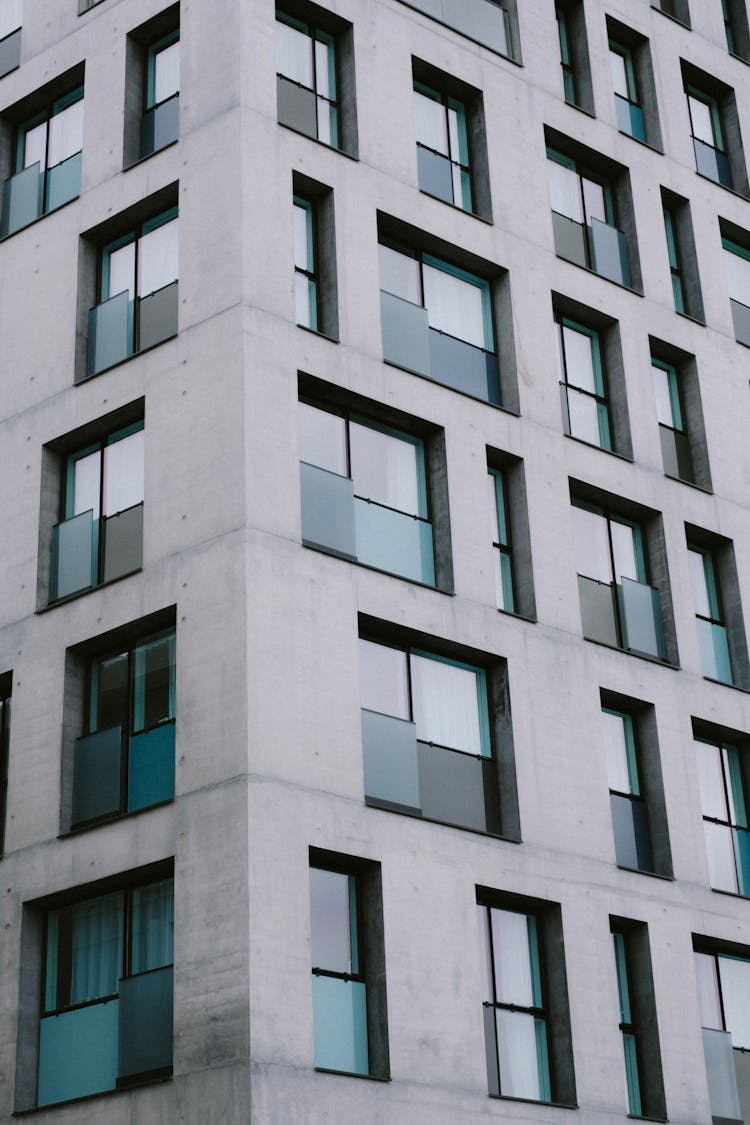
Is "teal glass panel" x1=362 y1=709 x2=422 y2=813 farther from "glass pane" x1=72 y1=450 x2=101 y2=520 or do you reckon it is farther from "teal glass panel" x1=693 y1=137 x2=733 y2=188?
"teal glass panel" x1=693 y1=137 x2=733 y2=188

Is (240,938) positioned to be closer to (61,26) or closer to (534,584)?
(534,584)

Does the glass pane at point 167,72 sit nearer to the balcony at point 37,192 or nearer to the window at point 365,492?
the balcony at point 37,192

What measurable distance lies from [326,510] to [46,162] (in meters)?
9.79

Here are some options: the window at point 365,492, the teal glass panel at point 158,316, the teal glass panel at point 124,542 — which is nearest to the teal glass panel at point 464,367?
the window at point 365,492

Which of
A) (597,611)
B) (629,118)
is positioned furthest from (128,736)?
(629,118)

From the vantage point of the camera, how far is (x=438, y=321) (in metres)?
31.0

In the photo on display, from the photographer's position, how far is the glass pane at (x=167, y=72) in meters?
31.0

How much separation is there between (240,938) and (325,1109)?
241 cm

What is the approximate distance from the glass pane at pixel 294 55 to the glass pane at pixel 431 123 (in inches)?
96.9

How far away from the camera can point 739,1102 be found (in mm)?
28766

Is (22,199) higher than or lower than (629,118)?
lower

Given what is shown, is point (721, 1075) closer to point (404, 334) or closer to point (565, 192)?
point (404, 334)

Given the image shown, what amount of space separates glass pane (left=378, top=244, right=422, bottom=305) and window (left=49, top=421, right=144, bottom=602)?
5078 millimetres

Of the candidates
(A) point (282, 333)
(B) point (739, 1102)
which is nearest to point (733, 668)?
(B) point (739, 1102)
